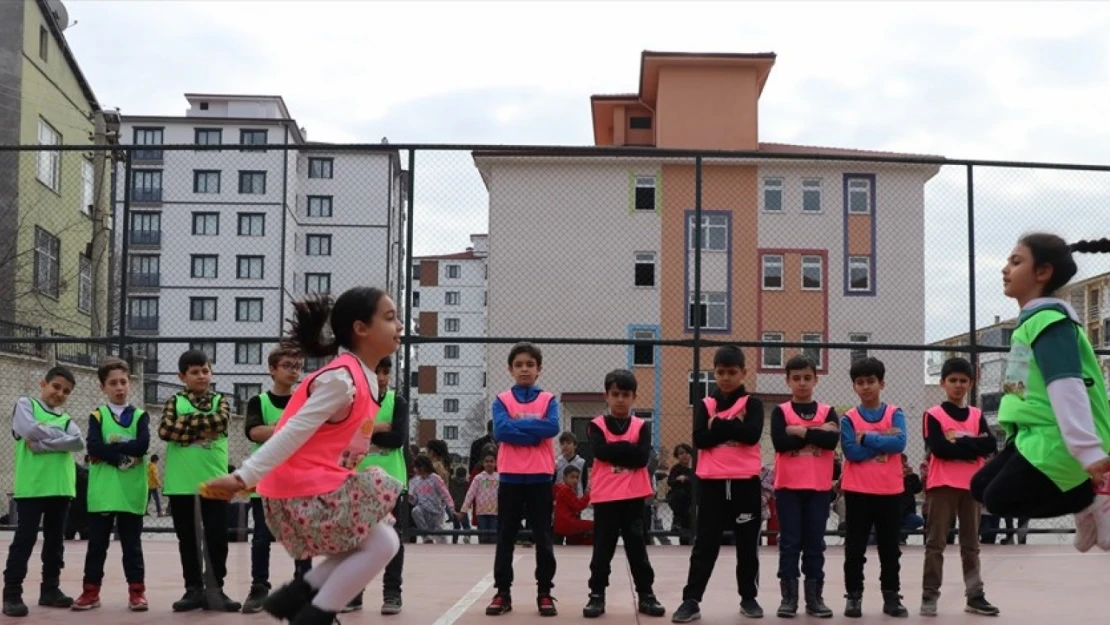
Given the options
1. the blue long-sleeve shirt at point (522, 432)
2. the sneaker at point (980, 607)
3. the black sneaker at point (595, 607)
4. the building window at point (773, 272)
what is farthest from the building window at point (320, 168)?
the sneaker at point (980, 607)

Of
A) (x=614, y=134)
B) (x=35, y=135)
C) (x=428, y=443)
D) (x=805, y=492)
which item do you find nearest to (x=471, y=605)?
(x=805, y=492)

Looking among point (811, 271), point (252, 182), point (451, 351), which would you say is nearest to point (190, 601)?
point (451, 351)

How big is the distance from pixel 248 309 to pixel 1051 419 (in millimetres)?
14459

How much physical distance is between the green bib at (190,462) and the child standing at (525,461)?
169 centimetres

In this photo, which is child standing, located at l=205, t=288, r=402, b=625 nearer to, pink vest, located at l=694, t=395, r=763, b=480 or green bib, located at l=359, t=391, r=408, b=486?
green bib, located at l=359, t=391, r=408, b=486

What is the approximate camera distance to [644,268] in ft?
53.0

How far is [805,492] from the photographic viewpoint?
8.17 m

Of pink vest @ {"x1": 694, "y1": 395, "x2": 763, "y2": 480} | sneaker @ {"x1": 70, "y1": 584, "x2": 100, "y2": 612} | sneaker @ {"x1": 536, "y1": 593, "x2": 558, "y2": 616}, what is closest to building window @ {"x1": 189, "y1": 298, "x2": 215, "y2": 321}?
sneaker @ {"x1": 70, "y1": 584, "x2": 100, "y2": 612}

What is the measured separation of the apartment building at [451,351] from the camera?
44.3ft

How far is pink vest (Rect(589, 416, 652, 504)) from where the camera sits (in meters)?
8.21

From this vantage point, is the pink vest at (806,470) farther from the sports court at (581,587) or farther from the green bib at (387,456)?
the green bib at (387,456)

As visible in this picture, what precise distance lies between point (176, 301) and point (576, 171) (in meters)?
5.45

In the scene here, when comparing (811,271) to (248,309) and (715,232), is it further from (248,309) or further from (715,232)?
(248,309)

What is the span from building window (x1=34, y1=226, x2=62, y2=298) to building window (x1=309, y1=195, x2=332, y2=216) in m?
5.54
